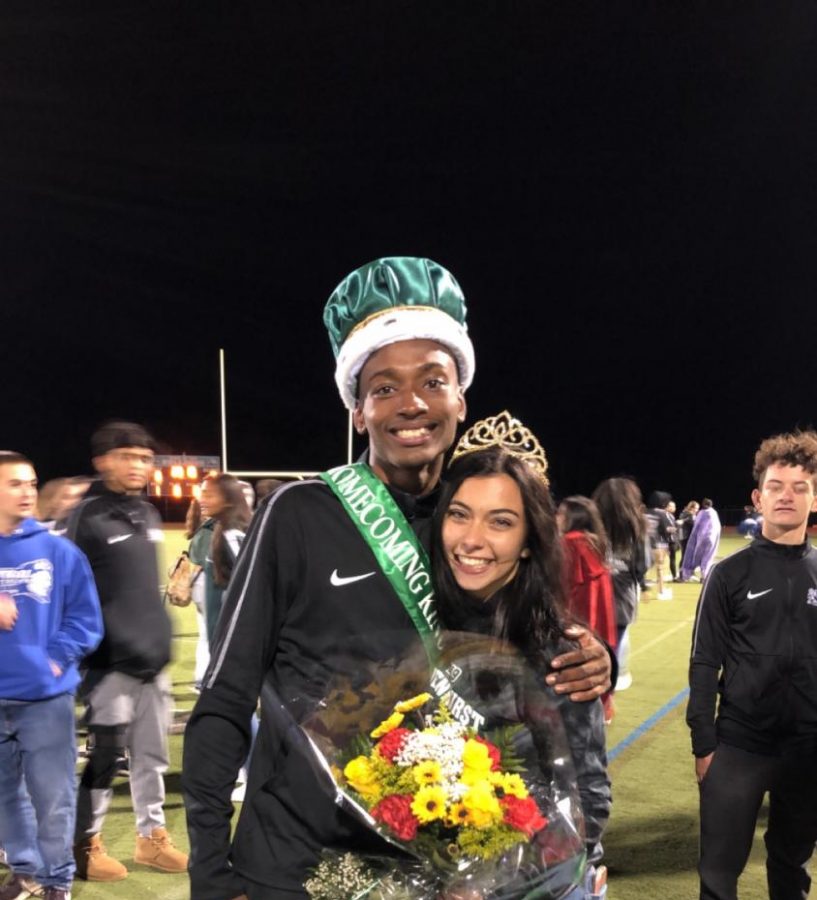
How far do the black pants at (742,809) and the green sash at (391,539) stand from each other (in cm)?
200

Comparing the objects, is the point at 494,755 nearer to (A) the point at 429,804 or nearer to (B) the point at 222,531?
(A) the point at 429,804

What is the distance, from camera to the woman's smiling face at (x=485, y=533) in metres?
1.78

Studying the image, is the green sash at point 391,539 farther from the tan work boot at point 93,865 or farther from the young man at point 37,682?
the tan work boot at point 93,865

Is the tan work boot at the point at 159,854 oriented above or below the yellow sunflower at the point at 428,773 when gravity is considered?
below

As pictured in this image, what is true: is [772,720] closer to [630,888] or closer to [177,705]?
[630,888]

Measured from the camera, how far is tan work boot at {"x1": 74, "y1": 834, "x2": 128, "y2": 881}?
4234 mm

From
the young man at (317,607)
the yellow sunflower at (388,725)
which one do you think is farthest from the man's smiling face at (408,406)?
the yellow sunflower at (388,725)

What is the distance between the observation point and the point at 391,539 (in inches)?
68.7

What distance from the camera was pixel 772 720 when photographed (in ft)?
10.4

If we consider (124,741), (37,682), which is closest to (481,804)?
(37,682)

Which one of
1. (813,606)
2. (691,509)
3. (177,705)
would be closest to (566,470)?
(691,509)

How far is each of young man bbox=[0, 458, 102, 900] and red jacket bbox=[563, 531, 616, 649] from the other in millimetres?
2684

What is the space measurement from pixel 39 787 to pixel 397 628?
116 inches

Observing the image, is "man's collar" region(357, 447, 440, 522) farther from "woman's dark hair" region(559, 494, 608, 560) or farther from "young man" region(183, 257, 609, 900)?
"woman's dark hair" region(559, 494, 608, 560)
